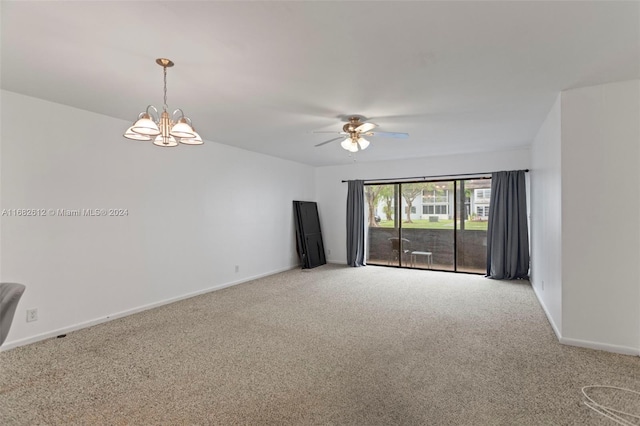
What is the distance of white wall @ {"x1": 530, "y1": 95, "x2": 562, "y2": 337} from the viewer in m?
3.18

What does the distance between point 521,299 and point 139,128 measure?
516cm

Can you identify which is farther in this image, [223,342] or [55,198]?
[55,198]

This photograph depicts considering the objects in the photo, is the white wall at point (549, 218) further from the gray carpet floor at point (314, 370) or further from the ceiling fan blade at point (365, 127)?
the ceiling fan blade at point (365, 127)

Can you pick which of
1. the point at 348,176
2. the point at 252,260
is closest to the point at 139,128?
the point at 252,260

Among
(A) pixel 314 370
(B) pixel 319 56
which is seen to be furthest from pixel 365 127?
(A) pixel 314 370

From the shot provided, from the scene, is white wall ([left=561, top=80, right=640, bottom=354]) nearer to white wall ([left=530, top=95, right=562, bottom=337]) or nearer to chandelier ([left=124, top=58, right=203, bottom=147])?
white wall ([left=530, top=95, right=562, bottom=337])

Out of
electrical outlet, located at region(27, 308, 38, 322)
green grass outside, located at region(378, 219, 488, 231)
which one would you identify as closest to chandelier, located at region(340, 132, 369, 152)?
green grass outside, located at region(378, 219, 488, 231)

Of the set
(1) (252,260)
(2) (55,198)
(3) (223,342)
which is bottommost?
(3) (223,342)

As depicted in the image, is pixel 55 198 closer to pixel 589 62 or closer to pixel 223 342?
pixel 223 342

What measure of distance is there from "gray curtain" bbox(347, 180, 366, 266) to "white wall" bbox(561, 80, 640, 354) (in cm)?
444

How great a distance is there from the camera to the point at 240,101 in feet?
10.6

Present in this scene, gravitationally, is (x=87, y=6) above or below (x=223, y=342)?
above

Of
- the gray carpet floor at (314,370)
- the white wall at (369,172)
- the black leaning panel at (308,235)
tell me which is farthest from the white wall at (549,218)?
the black leaning panel at (308,235)

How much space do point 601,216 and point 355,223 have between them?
473cm
